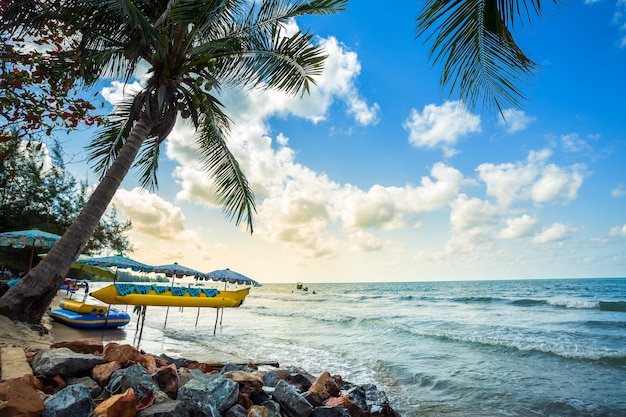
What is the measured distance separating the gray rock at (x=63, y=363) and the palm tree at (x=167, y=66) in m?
3.01

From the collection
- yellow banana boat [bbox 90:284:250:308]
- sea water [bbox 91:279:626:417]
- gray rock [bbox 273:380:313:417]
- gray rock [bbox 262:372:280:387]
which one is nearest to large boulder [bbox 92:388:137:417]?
gray rock [bbox 273:380:313:417]

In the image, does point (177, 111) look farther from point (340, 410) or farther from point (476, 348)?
point (476, 348)

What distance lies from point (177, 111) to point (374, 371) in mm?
7789

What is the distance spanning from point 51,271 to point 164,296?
4.19 meters

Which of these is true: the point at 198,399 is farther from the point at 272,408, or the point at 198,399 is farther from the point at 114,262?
the point at 114,262

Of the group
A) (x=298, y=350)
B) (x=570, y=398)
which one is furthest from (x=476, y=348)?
(x=298, y=350)

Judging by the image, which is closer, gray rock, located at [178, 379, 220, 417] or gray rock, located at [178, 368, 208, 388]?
gray rock, located at [178, 379, 220, 417]

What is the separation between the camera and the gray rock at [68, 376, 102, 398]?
3.09 metres

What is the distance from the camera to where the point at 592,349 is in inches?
443

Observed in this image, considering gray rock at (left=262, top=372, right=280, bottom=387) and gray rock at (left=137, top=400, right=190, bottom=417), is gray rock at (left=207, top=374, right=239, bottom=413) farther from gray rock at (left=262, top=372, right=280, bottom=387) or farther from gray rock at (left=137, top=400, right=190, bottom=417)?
gray rock at (left=262, top=372, right=280, bottom=387)

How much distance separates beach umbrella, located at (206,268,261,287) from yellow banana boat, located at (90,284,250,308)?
3.55 metres

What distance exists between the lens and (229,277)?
15.6 metres

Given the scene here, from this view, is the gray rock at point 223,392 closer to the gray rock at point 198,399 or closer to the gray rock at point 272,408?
the gray rock at point 198,399

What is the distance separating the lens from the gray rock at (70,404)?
93.7 inches
